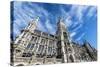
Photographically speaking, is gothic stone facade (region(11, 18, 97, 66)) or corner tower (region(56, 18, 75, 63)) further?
corner tower (region(56, 18, 75, 63))

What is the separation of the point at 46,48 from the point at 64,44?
8.7 inches

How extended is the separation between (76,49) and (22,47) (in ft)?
2.11

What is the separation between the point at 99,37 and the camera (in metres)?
2.89

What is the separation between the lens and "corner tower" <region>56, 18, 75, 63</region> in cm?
263

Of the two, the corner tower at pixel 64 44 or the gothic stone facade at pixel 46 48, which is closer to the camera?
the gothic stone facade at pixel 46 48

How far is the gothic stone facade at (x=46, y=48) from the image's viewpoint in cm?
240
